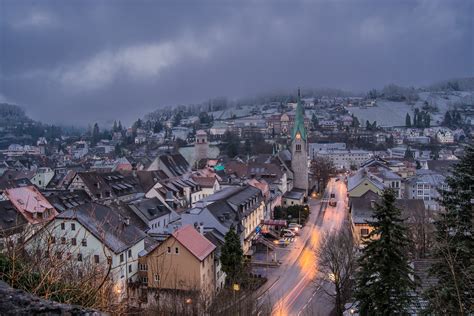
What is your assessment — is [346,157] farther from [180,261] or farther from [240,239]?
[180,261]

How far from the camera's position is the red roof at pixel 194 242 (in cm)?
2520

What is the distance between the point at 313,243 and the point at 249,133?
402ft

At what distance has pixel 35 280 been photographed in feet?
25.9

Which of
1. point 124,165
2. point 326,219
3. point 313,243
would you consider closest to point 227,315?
point 313,243

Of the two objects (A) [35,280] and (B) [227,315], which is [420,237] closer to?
(B) [227,315]

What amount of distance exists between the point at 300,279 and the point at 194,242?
375 inches

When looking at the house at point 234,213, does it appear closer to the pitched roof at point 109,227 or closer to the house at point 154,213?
the house at point 154,213

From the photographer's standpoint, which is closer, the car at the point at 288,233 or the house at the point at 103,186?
the car at the point at 288,233

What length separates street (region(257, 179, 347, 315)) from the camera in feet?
84.3

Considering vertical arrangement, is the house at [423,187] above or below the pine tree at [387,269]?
below

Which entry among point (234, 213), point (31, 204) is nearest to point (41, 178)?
point (31, 204)

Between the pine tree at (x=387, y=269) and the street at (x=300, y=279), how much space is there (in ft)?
14.5

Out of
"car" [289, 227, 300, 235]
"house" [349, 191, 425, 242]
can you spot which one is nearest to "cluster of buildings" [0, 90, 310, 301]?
"car" [289, 227, 300, 235]

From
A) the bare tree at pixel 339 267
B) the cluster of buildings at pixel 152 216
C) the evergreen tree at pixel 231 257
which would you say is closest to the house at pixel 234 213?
the cluster of buildings at pixel 152 216
